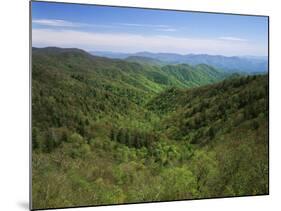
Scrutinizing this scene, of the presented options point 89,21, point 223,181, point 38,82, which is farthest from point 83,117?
point 223,181

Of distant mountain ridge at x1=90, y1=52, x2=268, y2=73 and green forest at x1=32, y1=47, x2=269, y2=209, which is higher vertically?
distant mountain ridge at x1=90, y1=52, x2=268, y2=73

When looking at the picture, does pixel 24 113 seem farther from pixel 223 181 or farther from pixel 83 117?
pixel 223 181

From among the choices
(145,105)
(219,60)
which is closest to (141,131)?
(145,105)

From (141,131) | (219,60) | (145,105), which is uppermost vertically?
(219,60)

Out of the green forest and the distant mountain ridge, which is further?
the distant mountain ridge

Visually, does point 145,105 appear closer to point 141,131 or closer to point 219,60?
point 141,131
